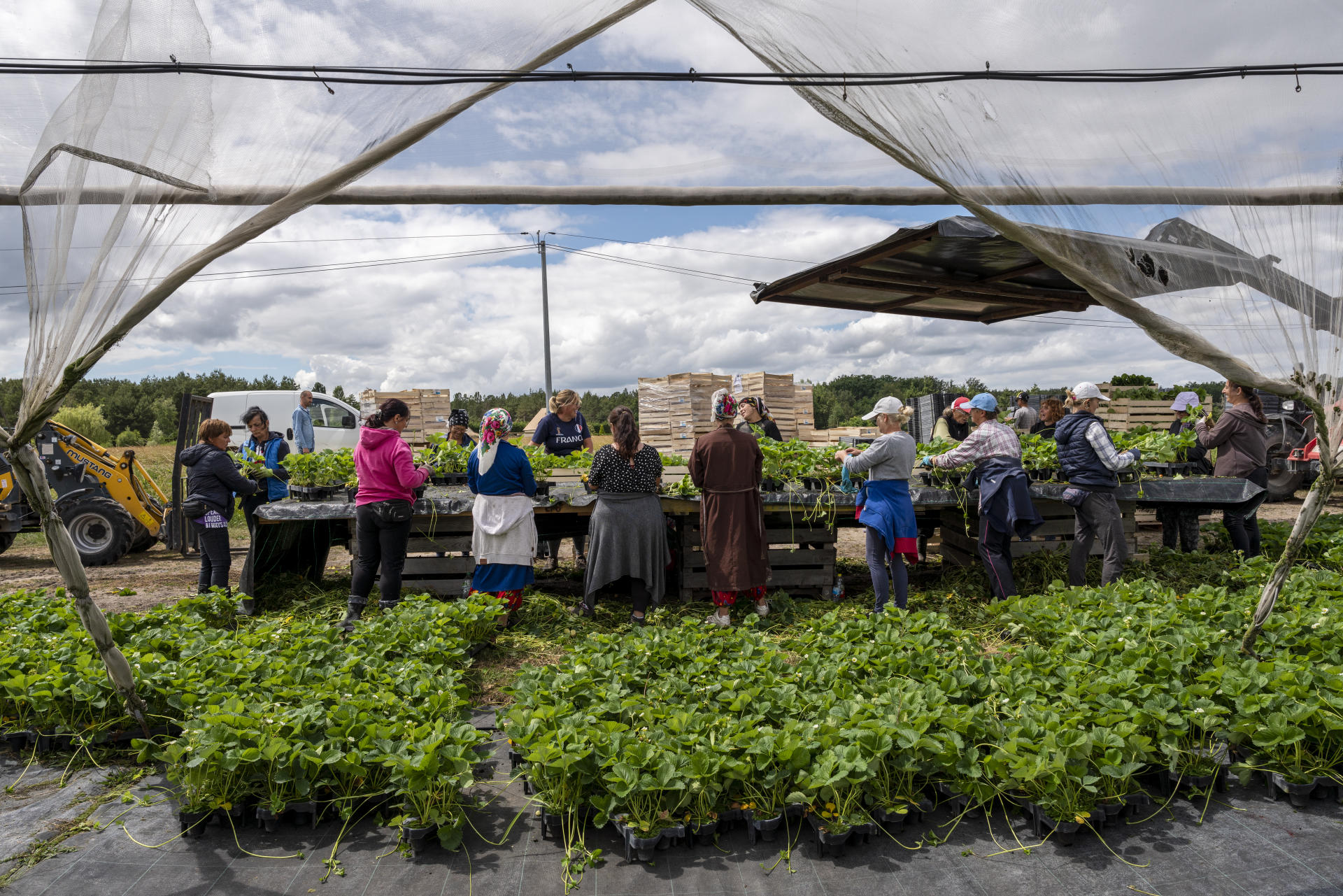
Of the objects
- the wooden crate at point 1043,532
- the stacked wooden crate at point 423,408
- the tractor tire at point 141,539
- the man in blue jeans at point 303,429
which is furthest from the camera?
the stacked wooden crate at point 423,408

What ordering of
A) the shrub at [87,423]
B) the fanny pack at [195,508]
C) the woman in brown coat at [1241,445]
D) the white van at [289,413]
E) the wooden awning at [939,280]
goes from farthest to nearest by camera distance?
the shrub at [87,423], the white van at [289,413], the woman in brown coat at [1241,445], the fanny pack at [195,508], the wooden awning at [939,280]

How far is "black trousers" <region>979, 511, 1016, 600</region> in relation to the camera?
5.80 m

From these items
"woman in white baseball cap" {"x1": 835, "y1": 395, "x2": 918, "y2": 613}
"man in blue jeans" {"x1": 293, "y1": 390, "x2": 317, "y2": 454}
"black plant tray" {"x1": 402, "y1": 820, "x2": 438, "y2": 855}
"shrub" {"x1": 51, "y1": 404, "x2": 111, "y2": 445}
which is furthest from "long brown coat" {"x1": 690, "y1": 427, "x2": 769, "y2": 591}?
"shrub" {"x1": 51, "y1": 404, "x2": 111, "y2": 445}

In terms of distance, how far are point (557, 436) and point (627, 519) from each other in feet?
4.98

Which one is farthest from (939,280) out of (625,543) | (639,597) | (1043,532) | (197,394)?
(197,394)

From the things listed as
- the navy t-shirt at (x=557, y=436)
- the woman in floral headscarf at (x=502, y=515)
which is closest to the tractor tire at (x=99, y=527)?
the navy t-shirt at (x=557, y=436)

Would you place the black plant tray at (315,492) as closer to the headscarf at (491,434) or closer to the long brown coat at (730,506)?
the headscarf at (491,434)

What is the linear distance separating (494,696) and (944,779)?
8.37ft

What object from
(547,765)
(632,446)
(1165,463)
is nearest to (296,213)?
(547,765)

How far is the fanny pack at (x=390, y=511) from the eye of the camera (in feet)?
18.4

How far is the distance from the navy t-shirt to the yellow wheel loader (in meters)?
6.10

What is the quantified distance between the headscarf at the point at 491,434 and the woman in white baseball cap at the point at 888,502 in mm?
2503

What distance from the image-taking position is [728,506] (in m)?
5.71

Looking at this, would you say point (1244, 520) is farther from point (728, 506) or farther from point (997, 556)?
point (728, 506)
